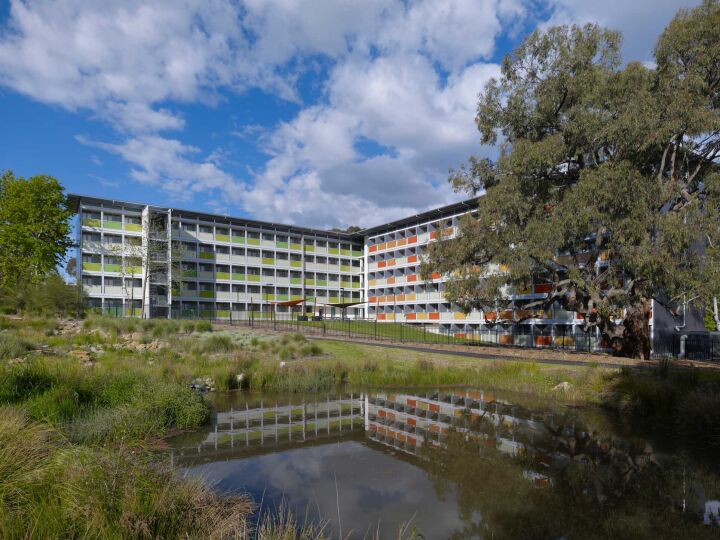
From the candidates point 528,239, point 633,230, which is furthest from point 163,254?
point 633,230

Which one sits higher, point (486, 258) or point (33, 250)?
point (33, 250)

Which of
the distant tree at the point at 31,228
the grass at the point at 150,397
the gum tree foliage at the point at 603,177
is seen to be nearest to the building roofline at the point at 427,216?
the gum tree foliage at the point at 603,177

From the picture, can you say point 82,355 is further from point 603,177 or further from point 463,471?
point 603,177

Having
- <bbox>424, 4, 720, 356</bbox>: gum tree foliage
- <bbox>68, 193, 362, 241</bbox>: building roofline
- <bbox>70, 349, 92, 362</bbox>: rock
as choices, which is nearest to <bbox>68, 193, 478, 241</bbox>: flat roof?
<bbox>68, 193, 362, 241</bbox>: building roofline

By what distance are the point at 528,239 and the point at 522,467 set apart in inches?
698

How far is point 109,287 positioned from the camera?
58531 millimetres

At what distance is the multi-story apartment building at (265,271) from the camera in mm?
53031

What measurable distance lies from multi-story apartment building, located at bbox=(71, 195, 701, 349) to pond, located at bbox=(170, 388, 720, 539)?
33.5 metres

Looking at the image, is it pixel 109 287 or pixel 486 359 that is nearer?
pixel 486 359

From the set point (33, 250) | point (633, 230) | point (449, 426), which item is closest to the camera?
point (449, 426)

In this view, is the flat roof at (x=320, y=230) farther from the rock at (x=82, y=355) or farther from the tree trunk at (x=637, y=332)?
the rock at (x=82, y=355)

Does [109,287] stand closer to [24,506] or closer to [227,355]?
[227,355]

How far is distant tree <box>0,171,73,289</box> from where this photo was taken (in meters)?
44.4

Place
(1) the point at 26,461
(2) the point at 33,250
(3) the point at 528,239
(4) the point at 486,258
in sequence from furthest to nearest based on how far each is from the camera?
(2) the point at 33,250 < (4) the point at 486,258 < (3) the point at 528,239 < (1) the point at 26,461
